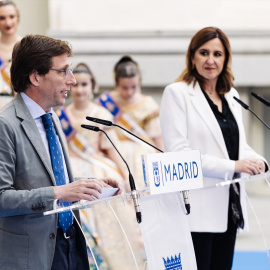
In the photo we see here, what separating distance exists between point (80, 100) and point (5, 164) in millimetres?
3075

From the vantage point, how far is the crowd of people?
8.27 feet

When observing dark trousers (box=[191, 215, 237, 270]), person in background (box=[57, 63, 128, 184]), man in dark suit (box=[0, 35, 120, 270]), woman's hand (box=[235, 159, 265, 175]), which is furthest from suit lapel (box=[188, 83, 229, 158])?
person in background (box=[57, 63, 128, 184])

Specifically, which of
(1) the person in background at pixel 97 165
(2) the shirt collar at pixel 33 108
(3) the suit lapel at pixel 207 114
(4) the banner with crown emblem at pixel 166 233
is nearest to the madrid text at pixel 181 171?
(4) the banner with crown emblem at pixel 166 233

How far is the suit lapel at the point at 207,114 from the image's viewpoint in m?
3.35

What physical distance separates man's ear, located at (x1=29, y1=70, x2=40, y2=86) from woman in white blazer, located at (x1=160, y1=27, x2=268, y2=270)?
0.89 m

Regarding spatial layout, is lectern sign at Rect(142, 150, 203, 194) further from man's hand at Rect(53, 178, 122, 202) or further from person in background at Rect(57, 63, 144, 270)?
person in background at Rect(57, 63, 144, 270)

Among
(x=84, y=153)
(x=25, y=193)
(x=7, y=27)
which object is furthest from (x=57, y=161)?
(x=7, y=27)

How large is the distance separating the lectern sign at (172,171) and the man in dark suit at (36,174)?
164 millimetres

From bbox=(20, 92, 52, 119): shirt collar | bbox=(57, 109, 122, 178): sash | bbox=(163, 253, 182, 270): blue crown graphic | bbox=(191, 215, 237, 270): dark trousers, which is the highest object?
bbox=(20, 92, 52, 119): shirt collar

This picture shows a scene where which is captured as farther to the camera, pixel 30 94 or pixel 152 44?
pixel 152 44

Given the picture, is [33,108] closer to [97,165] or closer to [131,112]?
[97,165]

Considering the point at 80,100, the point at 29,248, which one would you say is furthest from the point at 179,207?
the point at 80,100

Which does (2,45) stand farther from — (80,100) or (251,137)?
(251,137)

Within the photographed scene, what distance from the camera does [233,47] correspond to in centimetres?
724
